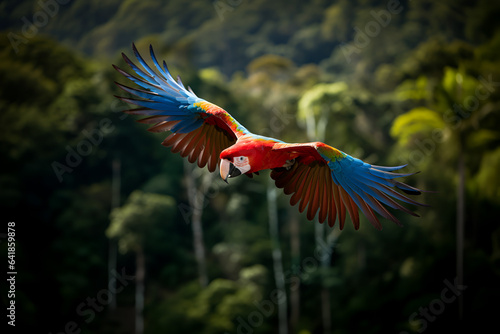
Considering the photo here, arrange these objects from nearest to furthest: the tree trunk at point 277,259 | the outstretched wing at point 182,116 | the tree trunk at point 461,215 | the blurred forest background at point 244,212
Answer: the outstretched wing at point 182,116
the tree trunk at point 461,215
the blurred forest background at point 244,212
the tree trunk at point 277,259

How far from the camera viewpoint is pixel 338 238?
12742mm

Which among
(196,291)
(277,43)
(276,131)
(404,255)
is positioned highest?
(277,43)

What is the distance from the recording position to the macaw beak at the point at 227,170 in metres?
2.43

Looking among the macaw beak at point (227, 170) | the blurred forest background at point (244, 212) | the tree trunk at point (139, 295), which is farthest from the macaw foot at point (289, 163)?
the tree trunk at point (139, 295)

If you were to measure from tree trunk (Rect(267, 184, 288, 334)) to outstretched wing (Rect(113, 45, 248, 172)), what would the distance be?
984 centimetres

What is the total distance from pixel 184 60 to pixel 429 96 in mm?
9169

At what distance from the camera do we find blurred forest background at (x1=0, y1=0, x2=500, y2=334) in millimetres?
10938

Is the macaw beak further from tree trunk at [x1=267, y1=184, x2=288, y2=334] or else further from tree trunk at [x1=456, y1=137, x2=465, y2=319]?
tree trunk at [x1=267, y1=184, x2=288, y2=334]

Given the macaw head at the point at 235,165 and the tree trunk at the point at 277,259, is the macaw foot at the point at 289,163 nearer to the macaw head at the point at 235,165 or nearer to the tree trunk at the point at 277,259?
the macaw head at the point at 235,165

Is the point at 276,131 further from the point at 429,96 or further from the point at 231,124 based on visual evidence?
the point at 231,124

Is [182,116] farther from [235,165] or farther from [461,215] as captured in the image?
[461,215]

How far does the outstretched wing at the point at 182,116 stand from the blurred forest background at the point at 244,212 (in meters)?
7.80

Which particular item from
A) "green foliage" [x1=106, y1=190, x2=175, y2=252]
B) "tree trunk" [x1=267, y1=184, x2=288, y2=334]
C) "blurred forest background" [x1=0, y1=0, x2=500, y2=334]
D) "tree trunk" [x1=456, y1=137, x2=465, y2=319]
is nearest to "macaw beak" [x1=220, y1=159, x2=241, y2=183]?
"blurred forest background" [x1=0, y1=0, x2=500, y2=334]

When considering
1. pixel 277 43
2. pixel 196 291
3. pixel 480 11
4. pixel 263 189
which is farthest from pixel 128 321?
pixel 277 43
